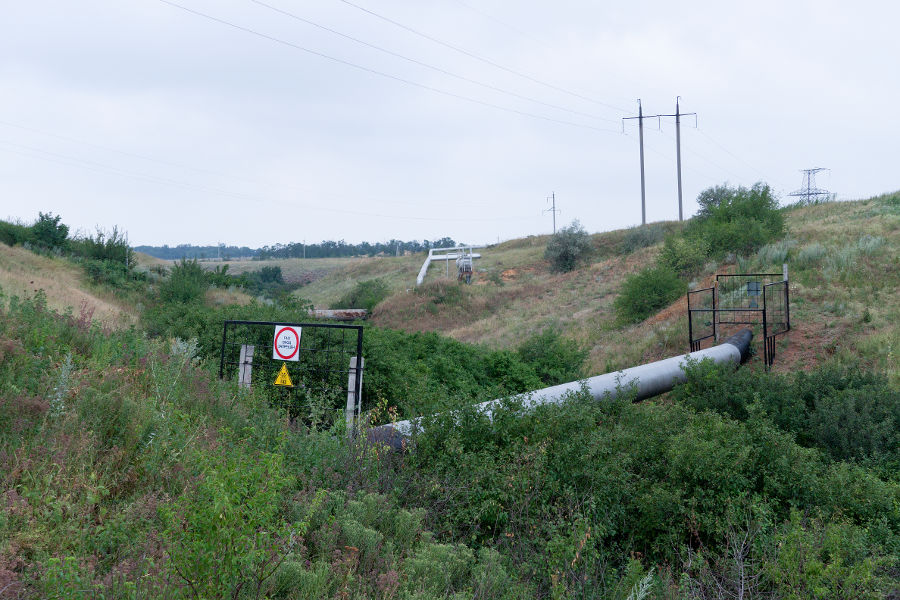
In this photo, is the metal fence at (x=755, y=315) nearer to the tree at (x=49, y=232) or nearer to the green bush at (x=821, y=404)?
the green bush at (x=821, y=404)

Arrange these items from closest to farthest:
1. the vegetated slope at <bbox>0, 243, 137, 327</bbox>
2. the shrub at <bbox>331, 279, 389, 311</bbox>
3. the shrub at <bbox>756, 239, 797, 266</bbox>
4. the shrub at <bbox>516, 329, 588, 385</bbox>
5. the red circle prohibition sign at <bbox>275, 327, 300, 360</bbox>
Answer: the red circle prohibition sign at <bbox>275, 327, 300, 360</bbox> < the shrub at <bbox>516, 329, 588, 385</bbox> < the vegetated slope at <bbox>0, 243, 137, 327</bbox> < the shrub at <bbox>756, 239, 797, 266</bbox> < the shrub at <bbox>331, 279, 389, 311</bbox>

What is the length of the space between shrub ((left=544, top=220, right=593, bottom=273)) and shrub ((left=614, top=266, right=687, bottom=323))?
2864 cm

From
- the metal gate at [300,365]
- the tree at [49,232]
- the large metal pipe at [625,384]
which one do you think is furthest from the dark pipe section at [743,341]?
the tree at [49,232]

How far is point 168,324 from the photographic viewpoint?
13.2 m

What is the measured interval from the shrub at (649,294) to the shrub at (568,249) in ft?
94.0

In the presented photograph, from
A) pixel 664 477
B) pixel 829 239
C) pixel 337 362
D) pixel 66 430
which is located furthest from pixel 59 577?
pixel 829 239

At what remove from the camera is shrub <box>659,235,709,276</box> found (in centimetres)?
3117

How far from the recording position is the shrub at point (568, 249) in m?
56.6

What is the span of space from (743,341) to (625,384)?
7000mm

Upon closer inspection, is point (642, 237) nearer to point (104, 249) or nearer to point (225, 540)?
point (104, 249)

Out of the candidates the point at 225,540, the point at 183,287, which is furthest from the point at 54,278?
the point at 225,540

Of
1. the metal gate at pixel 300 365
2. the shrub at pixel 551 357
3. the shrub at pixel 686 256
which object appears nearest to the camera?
the metal gate at pixel 300 365

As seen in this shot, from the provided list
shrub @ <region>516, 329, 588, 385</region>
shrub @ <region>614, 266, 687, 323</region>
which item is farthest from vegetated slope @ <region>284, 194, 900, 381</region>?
shrub @ <region>516, 329, 588, 385</region>

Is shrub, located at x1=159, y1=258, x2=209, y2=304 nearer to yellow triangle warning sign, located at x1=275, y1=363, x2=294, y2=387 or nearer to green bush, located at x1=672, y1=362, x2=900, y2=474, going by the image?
yellow triangle warning sign, located at x1=275, y1=363, x2=294, y2=387
